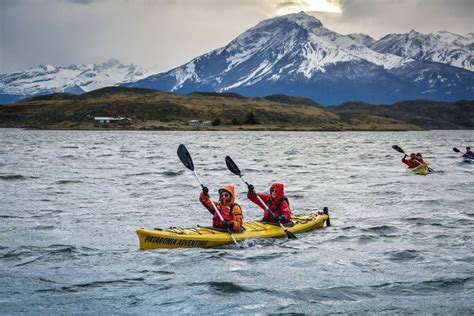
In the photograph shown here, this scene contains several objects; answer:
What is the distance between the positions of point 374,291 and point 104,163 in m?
45.6

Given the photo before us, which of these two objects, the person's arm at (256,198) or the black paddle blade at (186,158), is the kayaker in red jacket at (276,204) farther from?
the black paddle blade at (186,158)

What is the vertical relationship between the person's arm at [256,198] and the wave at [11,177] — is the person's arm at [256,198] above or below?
above

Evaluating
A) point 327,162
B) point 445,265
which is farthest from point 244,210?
point 327,162

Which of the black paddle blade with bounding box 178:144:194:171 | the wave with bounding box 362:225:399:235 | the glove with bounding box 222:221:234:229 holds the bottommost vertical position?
the wave with bounding box 362:225:399:235

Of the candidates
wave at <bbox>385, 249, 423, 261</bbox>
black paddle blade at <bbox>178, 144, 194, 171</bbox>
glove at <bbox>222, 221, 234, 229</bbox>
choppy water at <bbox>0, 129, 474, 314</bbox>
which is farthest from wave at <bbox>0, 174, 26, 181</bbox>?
wave at <bbox>385, 249, 423, 261</bbox>

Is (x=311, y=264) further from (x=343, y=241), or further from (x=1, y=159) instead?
(x=1, y=159)

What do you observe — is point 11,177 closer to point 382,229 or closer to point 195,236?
point 195,236

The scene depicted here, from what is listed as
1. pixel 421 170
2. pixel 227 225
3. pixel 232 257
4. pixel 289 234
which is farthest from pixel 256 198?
pixel 421 170

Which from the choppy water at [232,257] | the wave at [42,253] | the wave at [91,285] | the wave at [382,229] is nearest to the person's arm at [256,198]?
the choppy water at [232,257]

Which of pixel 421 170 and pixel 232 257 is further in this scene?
pixel 421 170

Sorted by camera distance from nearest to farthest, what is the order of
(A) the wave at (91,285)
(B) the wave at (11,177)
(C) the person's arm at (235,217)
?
(A) the wave at (91,285) < (C) the person's arm at (235,217) < (B) the wave at (11,177)

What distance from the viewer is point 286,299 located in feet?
50.4

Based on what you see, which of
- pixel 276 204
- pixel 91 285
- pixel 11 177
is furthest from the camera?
pixel 11 177

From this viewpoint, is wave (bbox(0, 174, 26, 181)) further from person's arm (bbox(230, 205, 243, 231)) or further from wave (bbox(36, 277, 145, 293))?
wave (bbox(36, 277, 145, 293))
